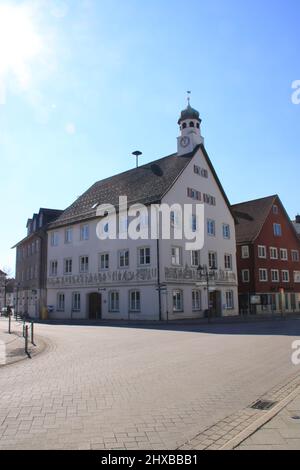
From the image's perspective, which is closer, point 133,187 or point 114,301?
point 114,301

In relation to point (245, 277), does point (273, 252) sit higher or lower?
higher

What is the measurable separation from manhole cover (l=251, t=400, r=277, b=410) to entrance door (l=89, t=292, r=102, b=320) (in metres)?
34.6

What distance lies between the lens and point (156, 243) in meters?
36.2

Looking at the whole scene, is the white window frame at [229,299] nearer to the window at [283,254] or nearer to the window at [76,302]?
the window at [283,254]

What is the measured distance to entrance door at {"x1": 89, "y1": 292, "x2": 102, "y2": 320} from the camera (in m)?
→ 41.8

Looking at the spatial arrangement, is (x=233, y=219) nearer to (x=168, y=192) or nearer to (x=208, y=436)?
(x=168, y=192)

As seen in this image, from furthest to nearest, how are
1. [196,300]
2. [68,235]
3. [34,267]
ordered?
1. [34,267]
2. [68,235]
3. [196,300]

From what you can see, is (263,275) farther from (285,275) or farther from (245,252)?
(285,275)

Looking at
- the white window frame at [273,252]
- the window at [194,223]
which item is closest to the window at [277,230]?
the white window frame at [273,252]

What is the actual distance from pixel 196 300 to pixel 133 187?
479 inches

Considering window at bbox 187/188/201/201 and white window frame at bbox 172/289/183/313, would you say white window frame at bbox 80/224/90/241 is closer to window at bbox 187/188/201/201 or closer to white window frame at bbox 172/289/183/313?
window at bbox 187/188/201/201

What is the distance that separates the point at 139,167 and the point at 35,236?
1608cm

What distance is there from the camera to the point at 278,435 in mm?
5641

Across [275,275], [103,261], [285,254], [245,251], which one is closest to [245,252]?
[245,251]
